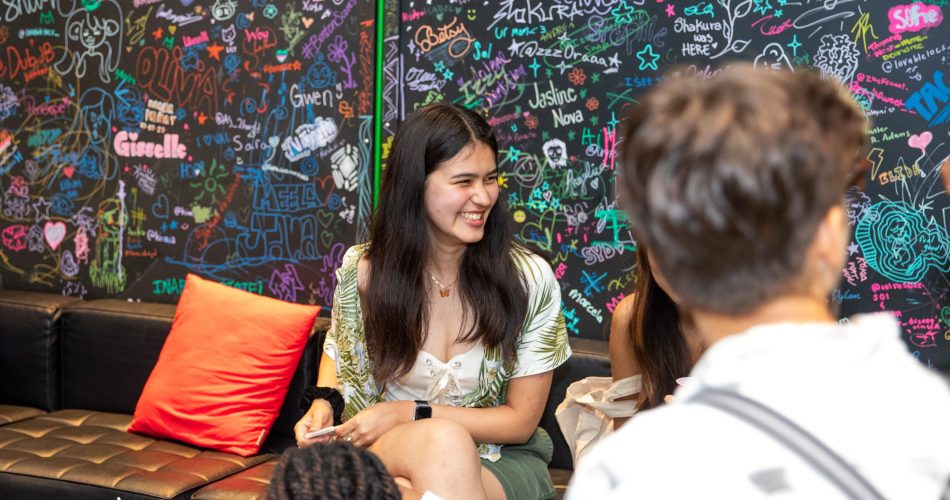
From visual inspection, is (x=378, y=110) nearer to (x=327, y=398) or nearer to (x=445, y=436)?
(x=327, y=398)

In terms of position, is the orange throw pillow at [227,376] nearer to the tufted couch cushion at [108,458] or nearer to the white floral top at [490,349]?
the tufted couch cushion at [108,458]

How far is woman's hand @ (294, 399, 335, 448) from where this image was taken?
2260 millimetres

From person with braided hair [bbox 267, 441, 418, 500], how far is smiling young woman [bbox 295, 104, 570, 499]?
4.02 ft

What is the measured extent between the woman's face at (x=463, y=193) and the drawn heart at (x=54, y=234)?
7.52ft

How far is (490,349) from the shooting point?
2.51m

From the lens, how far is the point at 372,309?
2.53 m

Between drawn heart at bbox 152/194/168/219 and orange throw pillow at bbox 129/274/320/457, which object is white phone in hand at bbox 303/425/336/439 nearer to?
orange throw pillow at bbox 129/274/320/457

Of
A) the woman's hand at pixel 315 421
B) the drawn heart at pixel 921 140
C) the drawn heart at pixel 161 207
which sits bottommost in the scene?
the woman's hand at pixel 315 421

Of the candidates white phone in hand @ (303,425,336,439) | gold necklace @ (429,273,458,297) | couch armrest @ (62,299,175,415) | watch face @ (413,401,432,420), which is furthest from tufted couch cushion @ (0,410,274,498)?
gold necklace @ (429,273,458,297)

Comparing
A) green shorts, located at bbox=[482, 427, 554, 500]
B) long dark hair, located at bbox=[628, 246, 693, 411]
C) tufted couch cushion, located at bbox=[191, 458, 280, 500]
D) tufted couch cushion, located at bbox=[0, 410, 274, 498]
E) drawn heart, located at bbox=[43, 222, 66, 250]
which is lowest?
tufted couch cushion, located at bbox=[191, 458, 280, 500]

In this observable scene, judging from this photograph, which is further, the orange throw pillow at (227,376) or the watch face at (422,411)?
the orange throw pillow at (227,376)

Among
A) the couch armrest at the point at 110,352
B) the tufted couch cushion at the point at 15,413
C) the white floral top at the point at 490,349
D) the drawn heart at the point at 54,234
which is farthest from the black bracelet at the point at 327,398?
the drawn heart at the point at 54,234

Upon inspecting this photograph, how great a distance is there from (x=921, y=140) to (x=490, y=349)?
155cm

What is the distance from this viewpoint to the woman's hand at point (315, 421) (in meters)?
2.26
